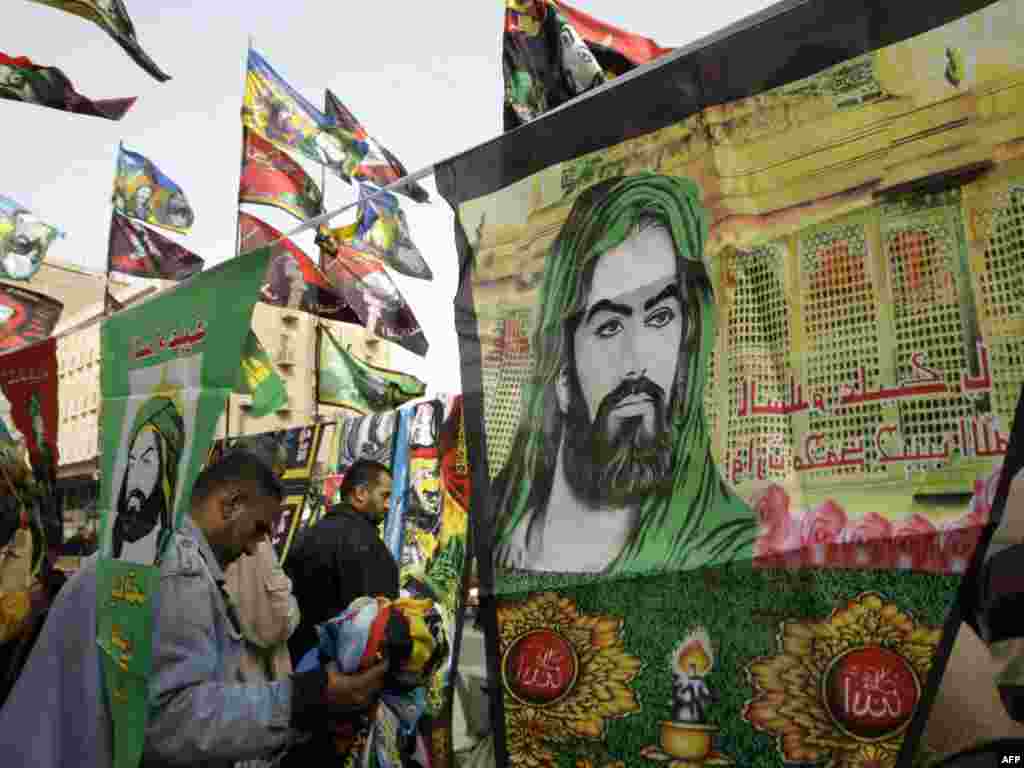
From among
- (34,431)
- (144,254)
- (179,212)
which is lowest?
(34,431)

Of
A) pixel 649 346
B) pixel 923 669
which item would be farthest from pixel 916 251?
pixel 923 669

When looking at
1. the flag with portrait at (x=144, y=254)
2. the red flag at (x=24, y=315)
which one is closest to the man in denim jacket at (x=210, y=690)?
the red flag at (x=24, y=315)

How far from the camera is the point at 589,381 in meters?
1.73

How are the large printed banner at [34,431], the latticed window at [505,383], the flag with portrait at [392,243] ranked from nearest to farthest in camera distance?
1. the latticed window at [505,383]
2. the large printed banner at [34,431]
3. the flag with portrait at [392,243]

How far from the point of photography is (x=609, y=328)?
68.0 inches

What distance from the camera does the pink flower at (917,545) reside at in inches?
48.8

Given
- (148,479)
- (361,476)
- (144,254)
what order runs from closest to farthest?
(148,479)
(361,476)
(144,254)

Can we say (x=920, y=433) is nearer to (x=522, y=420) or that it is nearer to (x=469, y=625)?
(x=522, y=420)

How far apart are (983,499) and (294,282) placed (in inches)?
243

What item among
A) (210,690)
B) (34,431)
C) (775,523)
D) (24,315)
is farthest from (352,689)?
(24,315)

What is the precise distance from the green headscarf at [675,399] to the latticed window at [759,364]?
5 cm

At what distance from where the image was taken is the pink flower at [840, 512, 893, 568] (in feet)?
4.21

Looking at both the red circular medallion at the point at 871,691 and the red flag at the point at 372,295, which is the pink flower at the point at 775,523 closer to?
the red circular medallion at the point at 871,691

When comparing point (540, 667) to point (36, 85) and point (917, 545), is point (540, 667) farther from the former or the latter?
point (36, 85)
